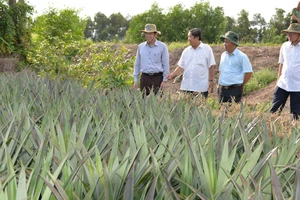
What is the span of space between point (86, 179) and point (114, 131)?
0.55 m

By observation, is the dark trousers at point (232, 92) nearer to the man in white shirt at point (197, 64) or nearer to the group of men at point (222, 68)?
the group of men at point (222, 68)

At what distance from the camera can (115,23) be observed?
9000 centimetres

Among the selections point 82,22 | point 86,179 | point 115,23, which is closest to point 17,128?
point 86,179

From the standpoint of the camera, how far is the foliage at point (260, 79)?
13788 mm

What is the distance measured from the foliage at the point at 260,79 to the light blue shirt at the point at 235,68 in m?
8.16

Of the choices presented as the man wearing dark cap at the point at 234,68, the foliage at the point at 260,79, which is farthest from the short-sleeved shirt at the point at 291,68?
the foliage at the point at 260,79

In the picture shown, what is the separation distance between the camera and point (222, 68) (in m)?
5.85

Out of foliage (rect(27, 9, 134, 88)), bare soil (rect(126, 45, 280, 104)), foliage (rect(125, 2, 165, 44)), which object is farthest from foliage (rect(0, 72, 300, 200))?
foliage (rect(125, 2, 165, 44))

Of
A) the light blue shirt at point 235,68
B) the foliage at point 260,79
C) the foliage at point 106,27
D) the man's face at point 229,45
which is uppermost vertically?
the man's face at point 229,45

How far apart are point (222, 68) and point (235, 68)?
0.59ft

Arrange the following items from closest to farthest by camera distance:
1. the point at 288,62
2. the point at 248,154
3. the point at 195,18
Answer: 1. the point at 248,154
2. the point at 288,62
3. the point at 195,18

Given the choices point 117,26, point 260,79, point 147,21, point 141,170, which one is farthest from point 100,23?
point 141,170

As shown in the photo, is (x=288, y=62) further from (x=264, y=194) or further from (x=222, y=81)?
(x=264, y=194)

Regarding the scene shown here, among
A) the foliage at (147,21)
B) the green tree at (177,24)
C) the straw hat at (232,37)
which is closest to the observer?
the straw hat at (232,37)
